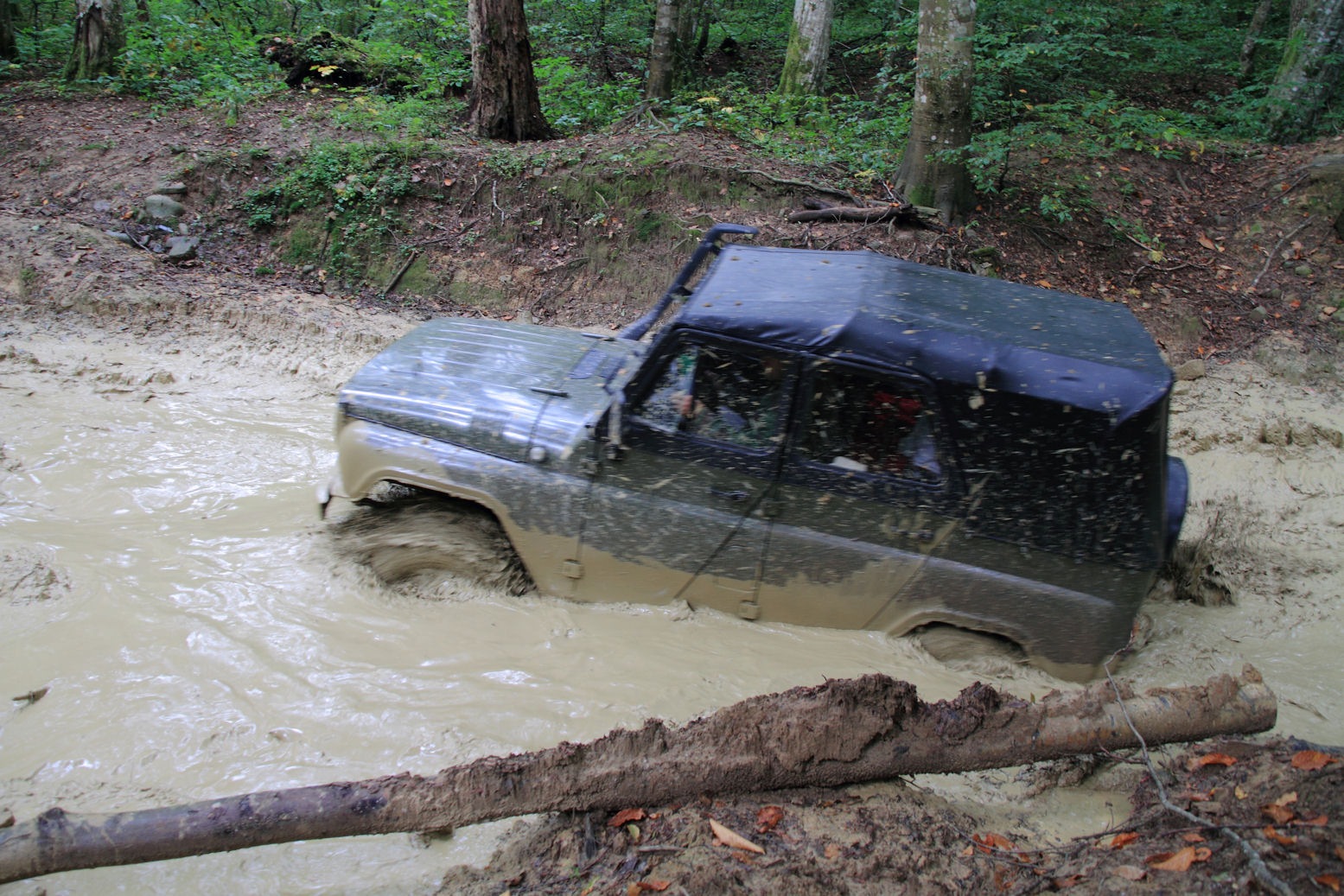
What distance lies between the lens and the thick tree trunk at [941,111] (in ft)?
24.4

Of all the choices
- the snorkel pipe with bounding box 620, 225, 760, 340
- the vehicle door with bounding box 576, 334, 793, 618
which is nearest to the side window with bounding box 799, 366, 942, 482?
the vehicle door with bounding box 576, 334, 793, 618

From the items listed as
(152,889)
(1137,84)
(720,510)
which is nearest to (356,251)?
(720,510)

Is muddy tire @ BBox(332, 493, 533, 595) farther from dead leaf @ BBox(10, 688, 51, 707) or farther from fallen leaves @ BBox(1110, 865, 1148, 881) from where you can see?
fallen leaves @ BBox(1110, 865, 1148, 881)

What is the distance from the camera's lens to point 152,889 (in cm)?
262

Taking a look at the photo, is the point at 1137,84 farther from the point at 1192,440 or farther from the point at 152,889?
the point at 152,889

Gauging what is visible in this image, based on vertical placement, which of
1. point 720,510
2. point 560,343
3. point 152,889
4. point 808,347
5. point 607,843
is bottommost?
point 152,889

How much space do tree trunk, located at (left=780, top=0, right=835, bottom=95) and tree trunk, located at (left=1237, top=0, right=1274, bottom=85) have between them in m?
6.60

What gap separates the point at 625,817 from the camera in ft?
8.62

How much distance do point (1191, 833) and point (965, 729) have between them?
2.21ft

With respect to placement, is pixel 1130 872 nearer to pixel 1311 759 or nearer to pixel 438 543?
pixel 1311 759

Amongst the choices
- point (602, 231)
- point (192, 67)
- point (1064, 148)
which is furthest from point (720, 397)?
point (192, 67)

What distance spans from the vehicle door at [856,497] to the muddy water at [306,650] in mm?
289

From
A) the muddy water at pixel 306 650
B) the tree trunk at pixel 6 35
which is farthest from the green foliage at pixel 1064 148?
the tree trunk at pixel 6 35

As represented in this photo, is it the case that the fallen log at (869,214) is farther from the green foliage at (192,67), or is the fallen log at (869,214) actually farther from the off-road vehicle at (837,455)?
the green foliage at (192,67)
